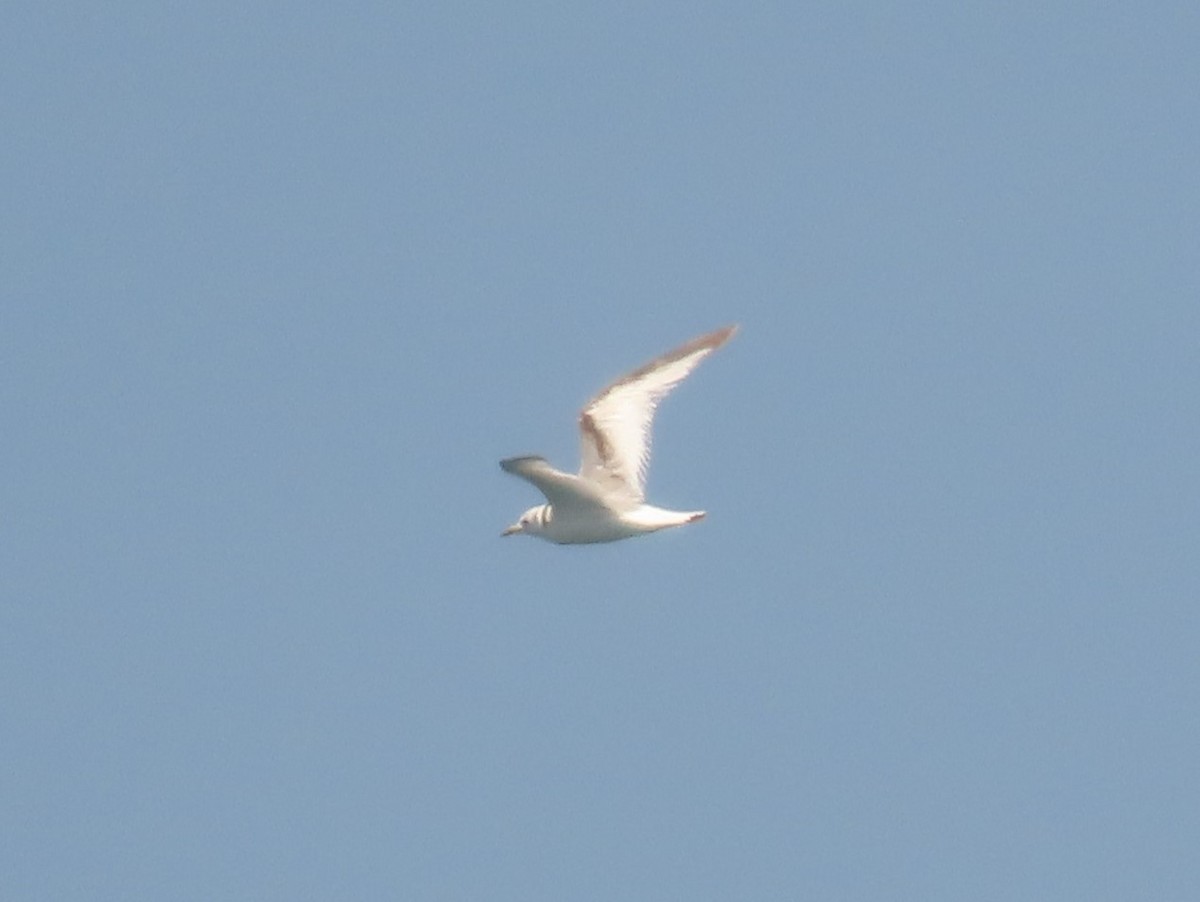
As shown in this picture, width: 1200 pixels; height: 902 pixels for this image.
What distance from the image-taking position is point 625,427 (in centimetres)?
3014

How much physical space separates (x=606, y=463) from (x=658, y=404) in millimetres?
1370

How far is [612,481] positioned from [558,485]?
1370 mm

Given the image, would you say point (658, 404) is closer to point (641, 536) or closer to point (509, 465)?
point (641, 536)

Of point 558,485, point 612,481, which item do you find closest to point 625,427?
point 612,481

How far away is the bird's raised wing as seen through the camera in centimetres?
2967

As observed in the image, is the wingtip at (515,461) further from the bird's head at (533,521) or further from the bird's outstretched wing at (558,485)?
the bird's head at (533,521)

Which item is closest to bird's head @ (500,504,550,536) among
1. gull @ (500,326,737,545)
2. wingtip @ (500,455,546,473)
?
gull @ (500,326,737,545)

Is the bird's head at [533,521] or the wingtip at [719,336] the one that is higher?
the wingtip at [719,336]

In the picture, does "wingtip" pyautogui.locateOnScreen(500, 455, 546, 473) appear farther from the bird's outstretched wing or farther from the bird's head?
the bird's head

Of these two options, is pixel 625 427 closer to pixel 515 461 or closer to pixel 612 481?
pixel 612 481

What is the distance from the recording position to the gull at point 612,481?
1151 inches

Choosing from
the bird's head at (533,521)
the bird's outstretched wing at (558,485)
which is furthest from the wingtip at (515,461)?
the bird's head at (533,521)

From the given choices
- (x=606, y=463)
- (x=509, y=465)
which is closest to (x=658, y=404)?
(x=606, y=463)

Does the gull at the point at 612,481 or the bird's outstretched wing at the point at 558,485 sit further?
the gull at the point at 612,481
